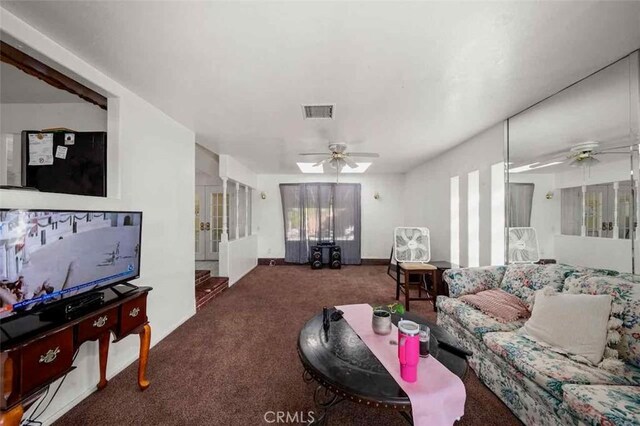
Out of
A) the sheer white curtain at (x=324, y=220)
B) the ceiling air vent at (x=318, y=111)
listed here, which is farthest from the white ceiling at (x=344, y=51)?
the sheer white curtain at (x=324, y=220)

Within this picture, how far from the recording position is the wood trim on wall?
140 cm

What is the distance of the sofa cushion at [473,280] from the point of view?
2.45 m

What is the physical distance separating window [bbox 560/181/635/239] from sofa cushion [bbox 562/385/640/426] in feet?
3.75

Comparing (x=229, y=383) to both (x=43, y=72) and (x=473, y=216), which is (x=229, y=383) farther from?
(x=473, y=216)

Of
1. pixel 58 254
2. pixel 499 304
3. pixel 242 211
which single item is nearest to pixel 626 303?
pixel 499 304

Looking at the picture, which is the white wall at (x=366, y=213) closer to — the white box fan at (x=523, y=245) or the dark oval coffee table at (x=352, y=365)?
the white box fan at (x=523, y=245)

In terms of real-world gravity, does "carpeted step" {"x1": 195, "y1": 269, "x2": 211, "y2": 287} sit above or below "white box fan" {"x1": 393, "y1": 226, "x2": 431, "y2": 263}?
below

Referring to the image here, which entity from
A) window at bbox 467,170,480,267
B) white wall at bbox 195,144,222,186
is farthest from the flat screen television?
window at bbox 467,170,480,267

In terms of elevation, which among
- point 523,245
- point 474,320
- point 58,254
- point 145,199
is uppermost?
point 145,199

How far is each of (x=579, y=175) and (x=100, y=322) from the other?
3.72 m

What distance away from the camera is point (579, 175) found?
A: 2.03 m

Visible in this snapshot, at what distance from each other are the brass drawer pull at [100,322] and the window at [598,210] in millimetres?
3557

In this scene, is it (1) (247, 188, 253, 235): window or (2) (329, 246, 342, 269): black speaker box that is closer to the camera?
(2) (329, 246, 342, 269): black speaker box

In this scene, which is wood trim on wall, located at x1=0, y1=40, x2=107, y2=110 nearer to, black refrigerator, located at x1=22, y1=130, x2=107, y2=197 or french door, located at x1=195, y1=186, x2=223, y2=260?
black refrigerator, located at x1=22, y1=130, x2=107, y2=197
